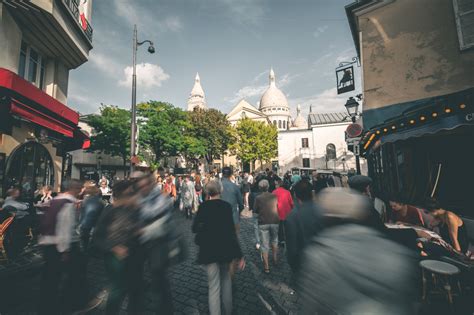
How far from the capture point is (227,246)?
9.34 feet

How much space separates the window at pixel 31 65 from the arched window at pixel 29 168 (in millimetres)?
2672

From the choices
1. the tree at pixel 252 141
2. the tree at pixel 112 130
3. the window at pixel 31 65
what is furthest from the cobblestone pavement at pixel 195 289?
the tree at pixel 252 141

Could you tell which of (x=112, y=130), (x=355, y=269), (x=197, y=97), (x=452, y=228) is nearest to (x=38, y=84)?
(x=355, y=269)

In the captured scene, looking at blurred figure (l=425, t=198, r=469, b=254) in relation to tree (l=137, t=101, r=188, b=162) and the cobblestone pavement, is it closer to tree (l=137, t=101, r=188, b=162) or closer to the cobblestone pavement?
the cobblestone pavement

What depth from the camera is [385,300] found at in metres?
1.43

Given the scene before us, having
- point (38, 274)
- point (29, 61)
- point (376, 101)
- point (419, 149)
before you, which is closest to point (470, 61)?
point (376, 101)

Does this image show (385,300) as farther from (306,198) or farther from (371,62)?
(371,62)

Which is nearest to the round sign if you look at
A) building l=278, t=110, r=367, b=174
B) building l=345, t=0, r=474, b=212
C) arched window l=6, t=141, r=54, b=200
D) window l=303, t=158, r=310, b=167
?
building l=345, t=0, r=474, b=212

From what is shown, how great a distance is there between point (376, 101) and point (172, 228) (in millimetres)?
10482

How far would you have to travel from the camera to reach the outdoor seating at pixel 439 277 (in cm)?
298

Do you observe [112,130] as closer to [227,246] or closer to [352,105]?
[352,105]

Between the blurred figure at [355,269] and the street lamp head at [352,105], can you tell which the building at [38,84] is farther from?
the street lamp head at [352,105]

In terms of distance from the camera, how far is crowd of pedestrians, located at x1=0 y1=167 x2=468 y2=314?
4.93ft

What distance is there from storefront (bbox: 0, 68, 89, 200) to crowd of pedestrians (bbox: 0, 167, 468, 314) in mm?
3469
